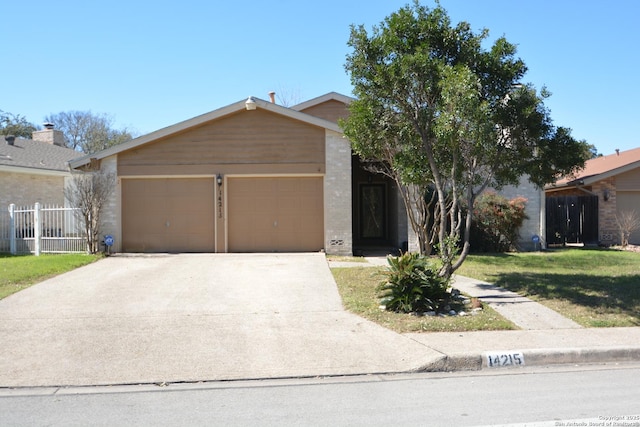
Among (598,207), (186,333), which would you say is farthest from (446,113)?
(598,207)

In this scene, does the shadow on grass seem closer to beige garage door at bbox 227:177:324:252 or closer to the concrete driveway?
the concrete driveway

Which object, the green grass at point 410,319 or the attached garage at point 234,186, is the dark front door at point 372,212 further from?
the green grass at point 410,319

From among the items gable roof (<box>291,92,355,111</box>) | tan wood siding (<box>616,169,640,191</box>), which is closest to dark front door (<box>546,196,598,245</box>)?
tan wood siding (<box>616,169,640,191</box>)

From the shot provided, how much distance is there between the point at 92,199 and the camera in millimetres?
15594

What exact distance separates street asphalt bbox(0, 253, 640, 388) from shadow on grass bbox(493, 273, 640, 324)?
A: 704 mm

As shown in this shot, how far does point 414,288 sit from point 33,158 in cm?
1870

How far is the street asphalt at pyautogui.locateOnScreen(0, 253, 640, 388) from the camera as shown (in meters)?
6.58

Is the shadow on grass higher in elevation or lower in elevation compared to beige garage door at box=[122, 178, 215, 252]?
lower

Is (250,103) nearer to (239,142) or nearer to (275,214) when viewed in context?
(239,142)

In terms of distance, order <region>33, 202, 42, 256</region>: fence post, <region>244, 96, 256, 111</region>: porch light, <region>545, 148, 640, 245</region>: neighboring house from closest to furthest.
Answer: <region>244, 96, 256, 111</region>: porch light
<region>33, 202, 42, 256</region>: fence post
<region>545, 148, 640, 245</region>: neighboring house

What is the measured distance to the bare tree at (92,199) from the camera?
51.0 ft

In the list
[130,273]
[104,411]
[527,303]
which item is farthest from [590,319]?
[130,273]

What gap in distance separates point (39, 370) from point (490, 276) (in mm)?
9309

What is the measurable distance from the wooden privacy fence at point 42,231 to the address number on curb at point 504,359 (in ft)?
41.9
